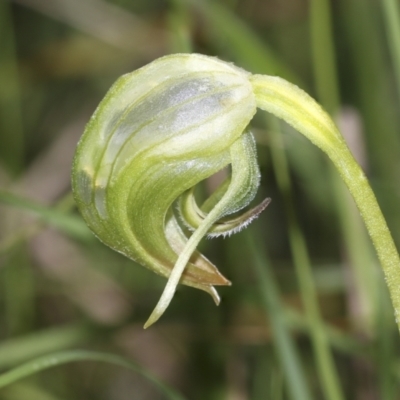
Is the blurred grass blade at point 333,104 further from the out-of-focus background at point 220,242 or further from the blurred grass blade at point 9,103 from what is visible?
the blurred grass blade at point 9,103

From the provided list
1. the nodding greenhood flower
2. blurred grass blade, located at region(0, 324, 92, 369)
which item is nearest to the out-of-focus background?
blurred grass blade, located at region(0, 324, 92, 369)

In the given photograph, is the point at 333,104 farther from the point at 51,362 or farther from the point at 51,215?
the point at 51,362

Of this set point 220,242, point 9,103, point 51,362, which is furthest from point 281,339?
point 9,103

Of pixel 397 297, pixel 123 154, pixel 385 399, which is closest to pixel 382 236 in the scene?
pixel 397 297

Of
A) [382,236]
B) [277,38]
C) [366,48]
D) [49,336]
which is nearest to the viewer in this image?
[382,236]

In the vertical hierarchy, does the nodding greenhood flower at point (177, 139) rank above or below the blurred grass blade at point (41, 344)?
above

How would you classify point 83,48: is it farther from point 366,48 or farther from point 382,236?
point 382,236

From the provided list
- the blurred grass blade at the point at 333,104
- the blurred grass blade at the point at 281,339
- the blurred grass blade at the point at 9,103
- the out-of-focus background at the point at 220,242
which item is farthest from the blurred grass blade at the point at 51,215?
the blurred grass blade at the point at 9,103


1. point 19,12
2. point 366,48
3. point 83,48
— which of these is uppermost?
point 19,12
